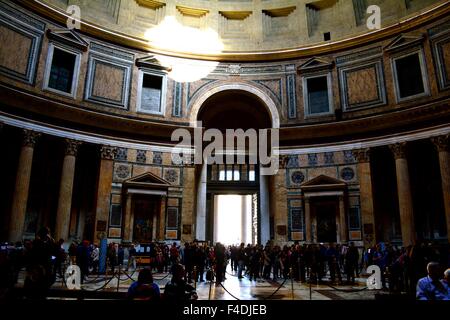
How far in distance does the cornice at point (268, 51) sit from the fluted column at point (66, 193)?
6.33 meters

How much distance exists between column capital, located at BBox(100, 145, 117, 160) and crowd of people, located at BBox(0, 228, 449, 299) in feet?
15.0

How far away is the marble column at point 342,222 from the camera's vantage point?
17.1m

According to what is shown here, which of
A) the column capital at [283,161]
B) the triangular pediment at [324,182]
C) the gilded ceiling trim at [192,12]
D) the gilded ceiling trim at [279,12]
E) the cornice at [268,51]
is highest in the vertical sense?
the gilded ceiling trim at [279,12]

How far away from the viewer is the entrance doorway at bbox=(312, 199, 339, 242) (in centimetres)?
1767

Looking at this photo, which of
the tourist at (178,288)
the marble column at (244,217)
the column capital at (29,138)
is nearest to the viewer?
the tourist at (178,288)

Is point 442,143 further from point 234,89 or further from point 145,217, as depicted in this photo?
point 145,217

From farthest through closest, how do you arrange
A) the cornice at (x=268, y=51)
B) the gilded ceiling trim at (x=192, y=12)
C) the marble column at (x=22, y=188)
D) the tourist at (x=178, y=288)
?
the gilded ceiling trim at (x=192, y=12), the cornice at (x=268, y=51), the marble column at (x=22, y=188), the tourist at (x=178, y=288)

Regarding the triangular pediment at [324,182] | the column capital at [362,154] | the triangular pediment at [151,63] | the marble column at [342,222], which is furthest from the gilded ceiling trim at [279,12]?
the marble column at [342,222]

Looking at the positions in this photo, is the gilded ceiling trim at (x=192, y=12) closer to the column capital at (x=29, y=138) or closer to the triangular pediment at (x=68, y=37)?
the triangular pediment at (x=68, y=37)

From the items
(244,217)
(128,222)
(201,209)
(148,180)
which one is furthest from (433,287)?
(244,217)

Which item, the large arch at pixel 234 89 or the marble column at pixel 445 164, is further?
the large arch at pixel 234 89

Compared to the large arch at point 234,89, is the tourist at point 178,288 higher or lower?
lower

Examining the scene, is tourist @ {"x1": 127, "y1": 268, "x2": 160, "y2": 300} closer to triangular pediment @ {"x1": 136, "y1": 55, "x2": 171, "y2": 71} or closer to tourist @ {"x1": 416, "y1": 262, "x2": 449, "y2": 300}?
tourist @ {"x1": 416, "y1": 262, "x2": 449, "y2": 300}
